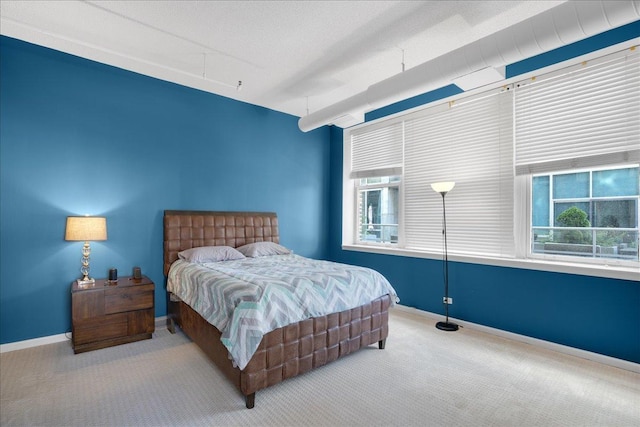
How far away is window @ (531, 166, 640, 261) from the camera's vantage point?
2.79 m

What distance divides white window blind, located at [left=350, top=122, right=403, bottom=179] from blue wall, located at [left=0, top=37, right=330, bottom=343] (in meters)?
1.69

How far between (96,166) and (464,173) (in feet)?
14.4

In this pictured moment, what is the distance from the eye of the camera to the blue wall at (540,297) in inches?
106

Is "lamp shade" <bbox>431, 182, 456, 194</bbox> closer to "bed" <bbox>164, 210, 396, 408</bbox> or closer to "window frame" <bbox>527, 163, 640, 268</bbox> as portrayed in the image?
"window frame" <bbox>527, 163, 640, 268</bbox>

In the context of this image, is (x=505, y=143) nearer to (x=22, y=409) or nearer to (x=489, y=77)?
(x=489, y=77)

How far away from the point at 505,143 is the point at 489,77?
2.69ft

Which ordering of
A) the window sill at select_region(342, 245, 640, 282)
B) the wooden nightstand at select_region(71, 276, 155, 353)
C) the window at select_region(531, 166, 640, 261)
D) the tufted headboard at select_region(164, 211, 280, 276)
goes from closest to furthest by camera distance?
the window sill at select_region(342, 245, 640, 282), the window at select_region(531, 166, 640, 261), the wooden nightstand at select_region(71, 276, 155, 353), the tufted headboard at select_region(164, 211, 280, 276)

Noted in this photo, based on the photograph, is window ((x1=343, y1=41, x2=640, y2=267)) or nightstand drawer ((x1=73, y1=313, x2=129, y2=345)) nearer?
window ((x1=343, y1=41, x2=640, y2=267))

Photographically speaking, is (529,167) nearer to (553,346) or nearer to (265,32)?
(553,346)

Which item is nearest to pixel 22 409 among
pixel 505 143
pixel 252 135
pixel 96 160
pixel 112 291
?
pixel 112 291

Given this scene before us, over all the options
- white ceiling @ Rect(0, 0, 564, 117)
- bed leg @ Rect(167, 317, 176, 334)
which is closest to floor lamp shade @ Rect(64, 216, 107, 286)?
bed leg @ Rect(167, 317, 176, 334)

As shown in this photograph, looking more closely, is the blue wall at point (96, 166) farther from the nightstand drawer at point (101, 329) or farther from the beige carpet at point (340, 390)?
the beige carpet at point (340, 390)

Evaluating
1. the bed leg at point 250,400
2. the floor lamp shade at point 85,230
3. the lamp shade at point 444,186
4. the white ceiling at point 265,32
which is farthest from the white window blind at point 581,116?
the floor lamp shade at point 85,230

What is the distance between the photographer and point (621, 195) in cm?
283
